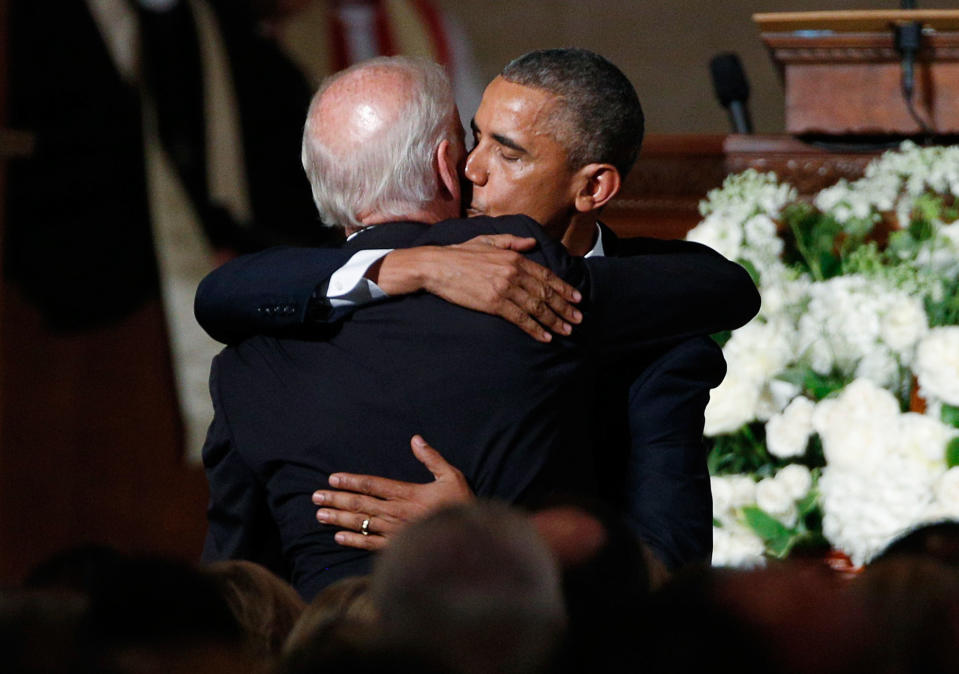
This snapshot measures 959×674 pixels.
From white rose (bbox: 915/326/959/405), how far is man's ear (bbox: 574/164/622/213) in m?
0.63

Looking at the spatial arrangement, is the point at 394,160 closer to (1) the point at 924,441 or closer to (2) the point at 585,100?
(2) the point at 585,100

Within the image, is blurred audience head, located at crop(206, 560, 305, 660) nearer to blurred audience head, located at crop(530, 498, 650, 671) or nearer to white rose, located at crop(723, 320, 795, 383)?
blurred audience head, located at crop(530, 498, 650, 671)

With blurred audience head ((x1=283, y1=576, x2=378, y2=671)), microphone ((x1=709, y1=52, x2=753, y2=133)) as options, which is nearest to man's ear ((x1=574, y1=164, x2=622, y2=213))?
blurred audience head ((x1=283, y1=576, x2=378, y2=671))

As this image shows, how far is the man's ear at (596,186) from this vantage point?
2053 mm

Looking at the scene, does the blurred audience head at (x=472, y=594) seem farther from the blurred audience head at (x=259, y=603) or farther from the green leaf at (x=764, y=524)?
the green leaf at (x=764, y=524)

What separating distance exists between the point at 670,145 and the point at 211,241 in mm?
2001

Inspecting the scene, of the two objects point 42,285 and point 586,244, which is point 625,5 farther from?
point 586,244

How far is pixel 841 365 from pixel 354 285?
108cm

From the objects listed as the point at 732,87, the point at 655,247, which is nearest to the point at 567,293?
the point at 655,247

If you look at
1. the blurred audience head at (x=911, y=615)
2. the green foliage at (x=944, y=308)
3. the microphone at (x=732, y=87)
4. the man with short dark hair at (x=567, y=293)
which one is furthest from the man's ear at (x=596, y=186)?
the microphone at (x=732, y=87)

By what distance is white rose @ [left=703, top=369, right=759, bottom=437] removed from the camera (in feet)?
7.84

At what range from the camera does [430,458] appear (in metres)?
1.65

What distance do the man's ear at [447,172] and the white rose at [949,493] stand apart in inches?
35.6

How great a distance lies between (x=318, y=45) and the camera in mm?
4723
